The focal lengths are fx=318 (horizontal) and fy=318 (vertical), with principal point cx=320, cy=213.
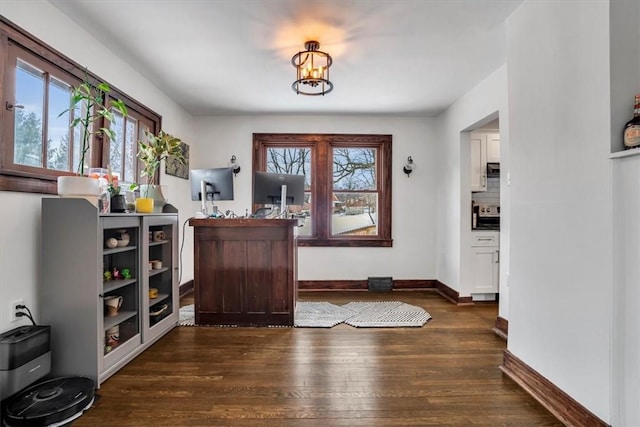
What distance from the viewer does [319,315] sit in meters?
3.55

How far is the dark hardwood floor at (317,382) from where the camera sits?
1.79 m

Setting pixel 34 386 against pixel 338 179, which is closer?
pixel 34 386

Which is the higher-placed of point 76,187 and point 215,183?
point 215,183

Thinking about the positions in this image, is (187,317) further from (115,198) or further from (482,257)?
(482,257)

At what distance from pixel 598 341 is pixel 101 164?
3.72 meters

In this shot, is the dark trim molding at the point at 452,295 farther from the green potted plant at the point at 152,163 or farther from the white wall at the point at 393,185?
the green potted plant at the point at 152,163

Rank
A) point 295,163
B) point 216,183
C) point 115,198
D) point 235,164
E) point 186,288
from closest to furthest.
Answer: point 115,198 < point 216,183 < point 186,288 < point 235,164 < point 295,163

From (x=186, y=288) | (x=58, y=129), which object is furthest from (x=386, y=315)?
(x=58, y=129)

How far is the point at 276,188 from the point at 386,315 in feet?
6.13

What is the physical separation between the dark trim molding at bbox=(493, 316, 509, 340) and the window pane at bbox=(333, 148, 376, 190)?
259 centimetres

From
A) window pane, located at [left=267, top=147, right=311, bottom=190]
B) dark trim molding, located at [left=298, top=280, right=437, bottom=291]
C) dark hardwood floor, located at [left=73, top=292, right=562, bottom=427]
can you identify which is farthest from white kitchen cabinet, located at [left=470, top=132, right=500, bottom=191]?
window pane, located at [left=267, top=147, right=311, bottom=190]

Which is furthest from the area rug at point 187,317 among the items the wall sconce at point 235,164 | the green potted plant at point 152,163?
the wall sconce at point 235,164

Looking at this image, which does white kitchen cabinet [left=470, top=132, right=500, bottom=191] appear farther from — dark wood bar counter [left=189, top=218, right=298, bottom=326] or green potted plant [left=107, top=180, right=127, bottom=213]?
green potted plant [left=107, top=180, right=127, bottom=213]

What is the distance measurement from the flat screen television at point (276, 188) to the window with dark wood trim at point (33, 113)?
1.48 m
